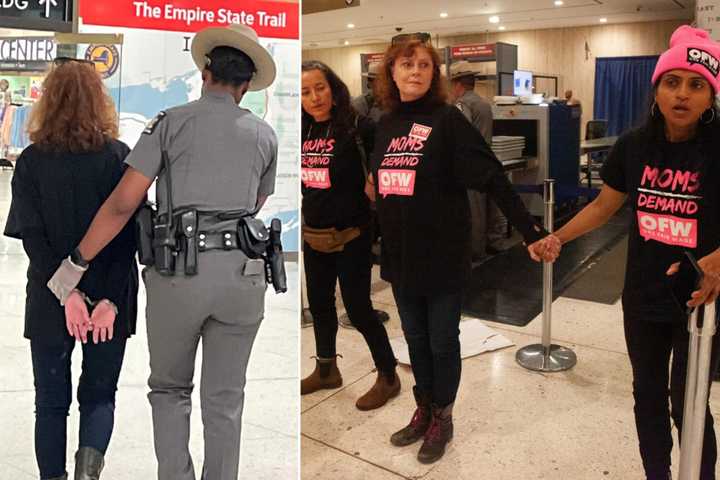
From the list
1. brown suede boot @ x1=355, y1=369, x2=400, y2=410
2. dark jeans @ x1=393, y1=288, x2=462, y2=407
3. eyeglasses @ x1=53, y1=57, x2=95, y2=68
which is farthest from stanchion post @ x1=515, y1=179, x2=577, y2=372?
eyeglasses @ x1=53, y1=57, x2=95, y2=68

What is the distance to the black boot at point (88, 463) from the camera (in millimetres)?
1699

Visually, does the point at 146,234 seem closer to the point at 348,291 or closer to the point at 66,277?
the point at 66,277

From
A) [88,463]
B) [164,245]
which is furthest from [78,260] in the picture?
[88,463]

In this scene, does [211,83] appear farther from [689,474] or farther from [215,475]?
[689,474]

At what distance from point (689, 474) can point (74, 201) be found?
1.58 m

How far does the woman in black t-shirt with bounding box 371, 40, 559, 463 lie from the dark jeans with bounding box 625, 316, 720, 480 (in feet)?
1.69

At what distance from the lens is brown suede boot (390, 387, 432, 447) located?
2.55m

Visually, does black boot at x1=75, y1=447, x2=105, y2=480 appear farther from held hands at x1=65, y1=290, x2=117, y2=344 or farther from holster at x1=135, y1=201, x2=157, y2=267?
holster at x1=135, y1=201, x2=157, y2=267

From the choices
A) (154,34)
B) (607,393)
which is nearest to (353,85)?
(607,393)

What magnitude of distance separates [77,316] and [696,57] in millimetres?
1696

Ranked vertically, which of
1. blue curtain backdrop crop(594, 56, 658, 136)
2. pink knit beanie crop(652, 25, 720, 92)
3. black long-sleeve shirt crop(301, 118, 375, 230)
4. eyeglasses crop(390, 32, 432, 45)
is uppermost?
blue curtain backdrop crop(594, 56, 658, 136)

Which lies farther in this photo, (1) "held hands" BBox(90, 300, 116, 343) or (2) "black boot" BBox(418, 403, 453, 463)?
(2) "black boot" BBox(418, 403, 453, 463)

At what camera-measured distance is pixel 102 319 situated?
1.63 m

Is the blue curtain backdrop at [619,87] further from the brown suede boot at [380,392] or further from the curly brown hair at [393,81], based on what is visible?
the curly brown hair at [393,81]
